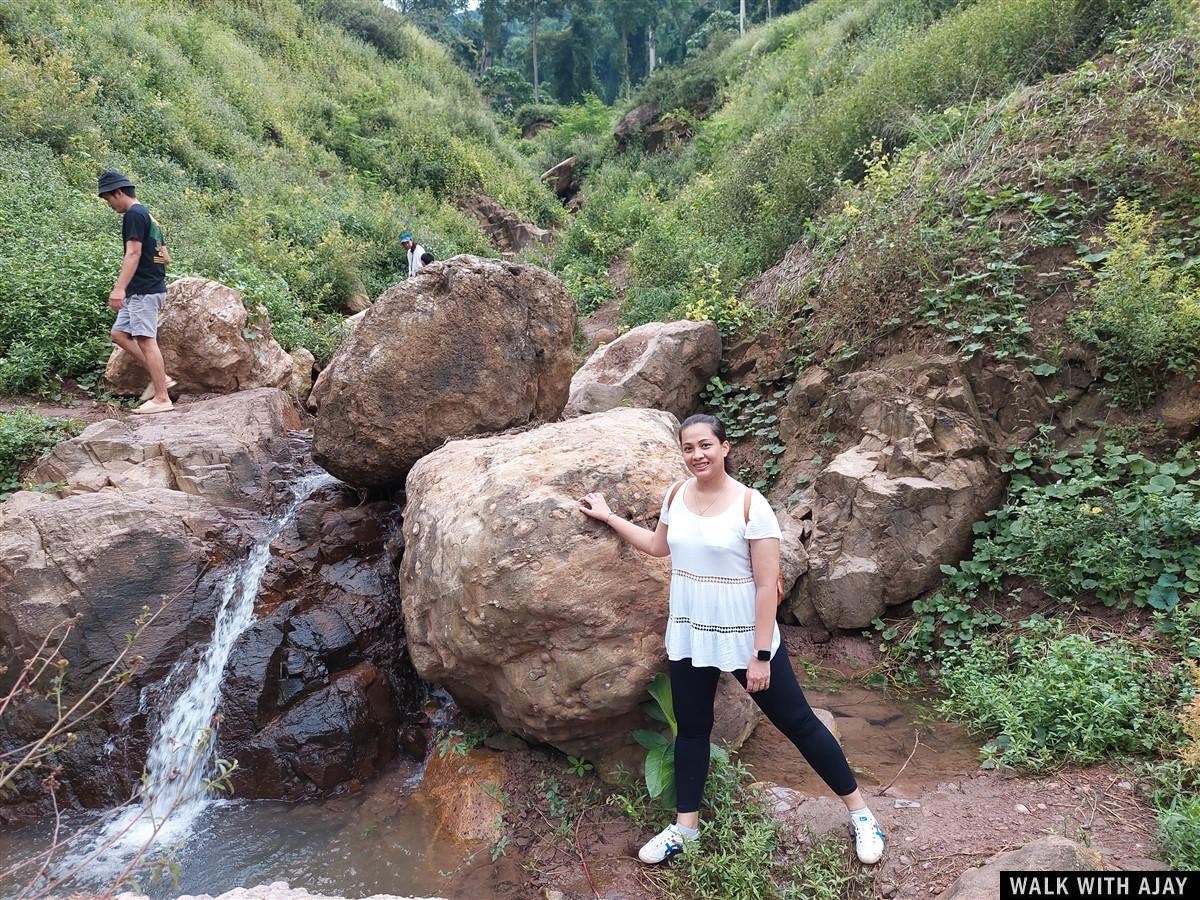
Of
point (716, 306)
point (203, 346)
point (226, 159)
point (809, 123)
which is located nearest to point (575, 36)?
point (226, 159)

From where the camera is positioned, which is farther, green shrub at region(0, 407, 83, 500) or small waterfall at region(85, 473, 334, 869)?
green shrub at region(0, 407, 83, 500)

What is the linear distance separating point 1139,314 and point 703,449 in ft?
11.5

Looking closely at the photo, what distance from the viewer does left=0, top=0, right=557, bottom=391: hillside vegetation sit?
7.27m

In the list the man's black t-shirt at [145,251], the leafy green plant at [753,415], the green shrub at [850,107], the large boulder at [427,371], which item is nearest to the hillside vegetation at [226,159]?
the man's black t-shirt at [145,251]

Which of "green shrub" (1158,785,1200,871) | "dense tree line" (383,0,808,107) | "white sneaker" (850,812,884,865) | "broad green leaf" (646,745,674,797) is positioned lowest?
"green shrub" (1158,785,1200,871)

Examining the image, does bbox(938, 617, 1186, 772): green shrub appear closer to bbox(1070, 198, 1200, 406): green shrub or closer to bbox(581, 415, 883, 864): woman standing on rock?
bbox(581, 415, 883, 864): woman standing on rock

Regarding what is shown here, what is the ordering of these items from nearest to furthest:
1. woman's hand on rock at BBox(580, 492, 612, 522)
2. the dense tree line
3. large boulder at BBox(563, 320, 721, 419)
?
woman's hand on rock at BBox(580, 492, 612, 522)
large boulder at BBox(563, 320, 721, 419)
the dense tree line

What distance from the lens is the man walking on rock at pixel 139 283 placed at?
17.8 feet

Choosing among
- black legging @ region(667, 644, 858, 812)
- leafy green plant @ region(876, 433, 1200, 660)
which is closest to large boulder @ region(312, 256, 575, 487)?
black legging @ region(667, 644, 858, 812)

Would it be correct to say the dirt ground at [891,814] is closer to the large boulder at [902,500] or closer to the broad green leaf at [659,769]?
the broad green leaf at [659,769]

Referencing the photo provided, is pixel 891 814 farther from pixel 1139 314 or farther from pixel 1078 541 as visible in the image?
pixel 1139 314

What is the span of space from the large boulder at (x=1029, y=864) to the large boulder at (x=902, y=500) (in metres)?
2.17

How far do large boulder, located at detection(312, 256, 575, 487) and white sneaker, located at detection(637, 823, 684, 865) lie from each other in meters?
3.17

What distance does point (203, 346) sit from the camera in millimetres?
6680
